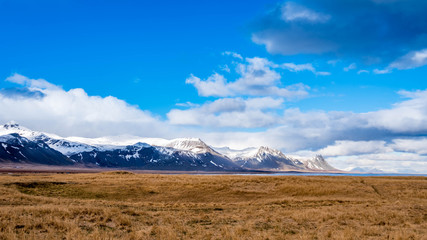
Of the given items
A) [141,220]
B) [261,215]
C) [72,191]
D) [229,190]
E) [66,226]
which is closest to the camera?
[66,226]

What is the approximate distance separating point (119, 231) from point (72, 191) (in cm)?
3058

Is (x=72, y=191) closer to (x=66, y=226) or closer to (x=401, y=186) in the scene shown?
(x=66, y=226)

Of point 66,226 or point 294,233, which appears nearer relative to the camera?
point 66,226

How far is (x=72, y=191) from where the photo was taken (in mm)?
43000

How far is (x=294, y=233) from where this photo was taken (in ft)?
57.6

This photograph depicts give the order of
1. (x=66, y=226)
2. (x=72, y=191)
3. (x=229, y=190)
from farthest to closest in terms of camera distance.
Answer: (x=229, y=190) → (x=72, y=191) → (x=66, y=226)

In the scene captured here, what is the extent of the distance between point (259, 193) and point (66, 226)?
32.3m

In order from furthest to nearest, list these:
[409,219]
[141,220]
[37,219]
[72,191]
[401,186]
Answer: [401,186]
[72,191]
[409,219]
[141,220]
[37,219]

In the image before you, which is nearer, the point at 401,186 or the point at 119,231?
the point at 119,231

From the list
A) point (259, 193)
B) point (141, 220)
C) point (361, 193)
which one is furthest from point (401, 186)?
point (141, 220)

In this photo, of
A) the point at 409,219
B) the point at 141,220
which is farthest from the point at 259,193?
the point at 141,220

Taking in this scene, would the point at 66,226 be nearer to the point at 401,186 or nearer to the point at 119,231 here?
the point at 119,231

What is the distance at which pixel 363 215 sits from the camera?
23188mm

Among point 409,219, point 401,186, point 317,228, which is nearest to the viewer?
point 317,228
